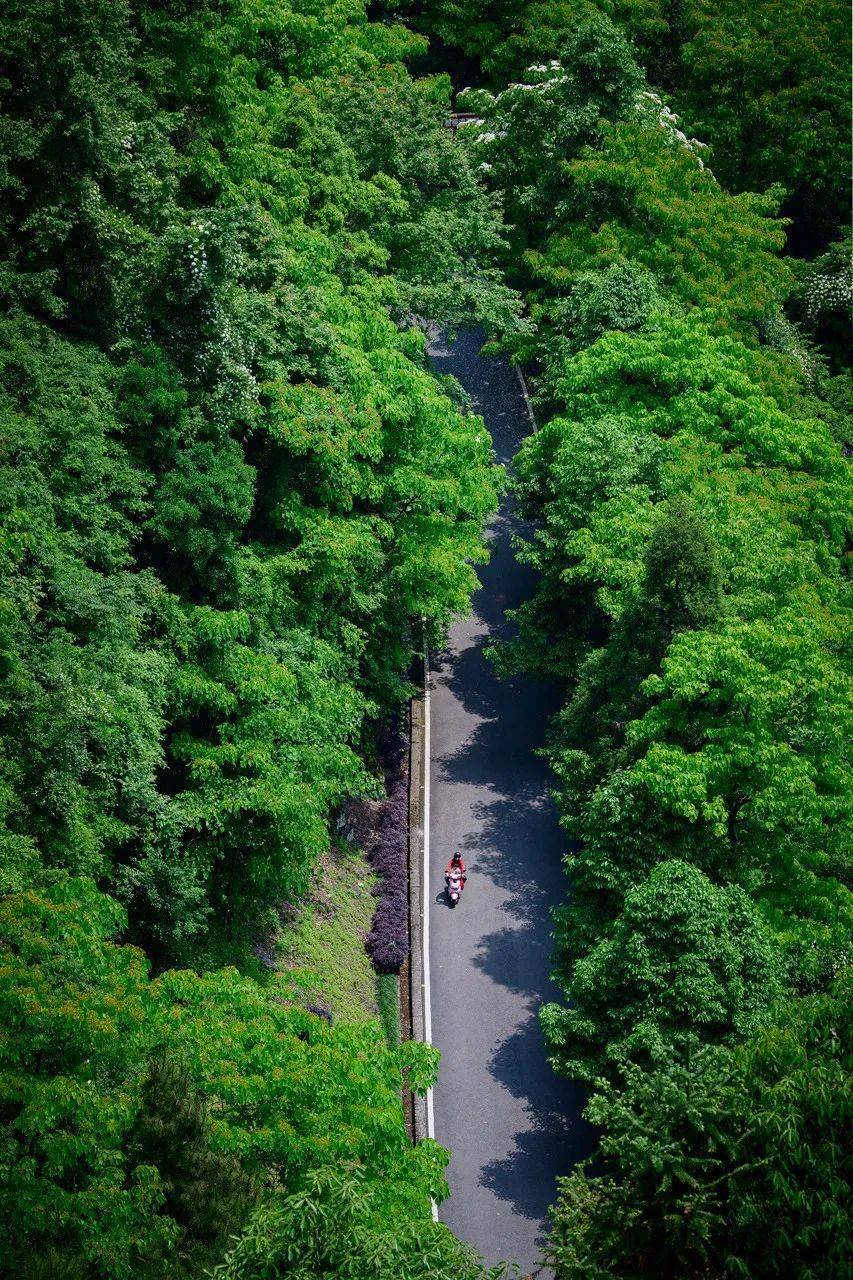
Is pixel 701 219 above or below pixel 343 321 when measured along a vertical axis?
above

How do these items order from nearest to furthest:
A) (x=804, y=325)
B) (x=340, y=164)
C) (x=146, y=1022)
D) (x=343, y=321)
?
(x=146, y=1022) → (x=343, y=321) → (x=340, y=164) → (x=804, y=325)

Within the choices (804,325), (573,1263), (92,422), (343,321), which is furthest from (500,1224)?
(804,325)

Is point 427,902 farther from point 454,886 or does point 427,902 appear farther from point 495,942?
point 495,942

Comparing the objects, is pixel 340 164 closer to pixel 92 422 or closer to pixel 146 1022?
pixel 92 422

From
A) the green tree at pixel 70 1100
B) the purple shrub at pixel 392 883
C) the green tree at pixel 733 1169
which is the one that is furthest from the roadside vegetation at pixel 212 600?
the green tree at pixel 733 1169

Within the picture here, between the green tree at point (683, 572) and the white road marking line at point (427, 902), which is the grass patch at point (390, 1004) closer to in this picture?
the white road marking line at point (427, 902)

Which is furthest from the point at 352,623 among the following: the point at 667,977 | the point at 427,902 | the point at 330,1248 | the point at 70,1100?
the point at 330,1248
